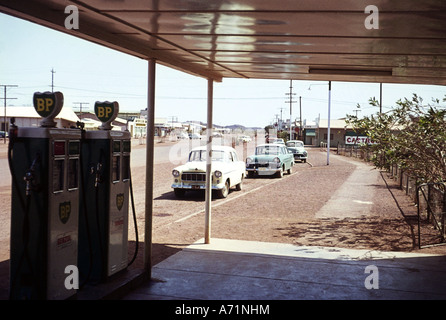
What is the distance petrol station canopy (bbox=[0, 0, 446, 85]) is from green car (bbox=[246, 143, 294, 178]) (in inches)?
682

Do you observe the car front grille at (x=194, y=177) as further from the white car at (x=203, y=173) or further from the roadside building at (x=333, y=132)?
the roadside building at (x=333, y=132)

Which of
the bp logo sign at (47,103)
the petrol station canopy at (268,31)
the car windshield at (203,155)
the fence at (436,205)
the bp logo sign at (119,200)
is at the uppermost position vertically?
the petrol station canopy at (268,31)

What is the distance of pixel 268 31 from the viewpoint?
17.5ft

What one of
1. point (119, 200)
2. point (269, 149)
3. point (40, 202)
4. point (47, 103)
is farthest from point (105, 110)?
point (269, 149)

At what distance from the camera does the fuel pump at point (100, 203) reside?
5805mm

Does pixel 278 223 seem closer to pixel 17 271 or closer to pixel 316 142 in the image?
pixel 17 271

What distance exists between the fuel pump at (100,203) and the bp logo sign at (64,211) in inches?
25.8

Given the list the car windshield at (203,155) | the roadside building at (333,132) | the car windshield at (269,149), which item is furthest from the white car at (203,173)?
the roadside building at (333,132)

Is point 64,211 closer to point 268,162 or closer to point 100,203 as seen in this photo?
point 100,203

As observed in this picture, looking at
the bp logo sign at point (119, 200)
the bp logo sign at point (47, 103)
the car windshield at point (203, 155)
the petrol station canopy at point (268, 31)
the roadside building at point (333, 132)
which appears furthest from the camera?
the roadside building at point (333, 132)

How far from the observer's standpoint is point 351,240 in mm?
9906
